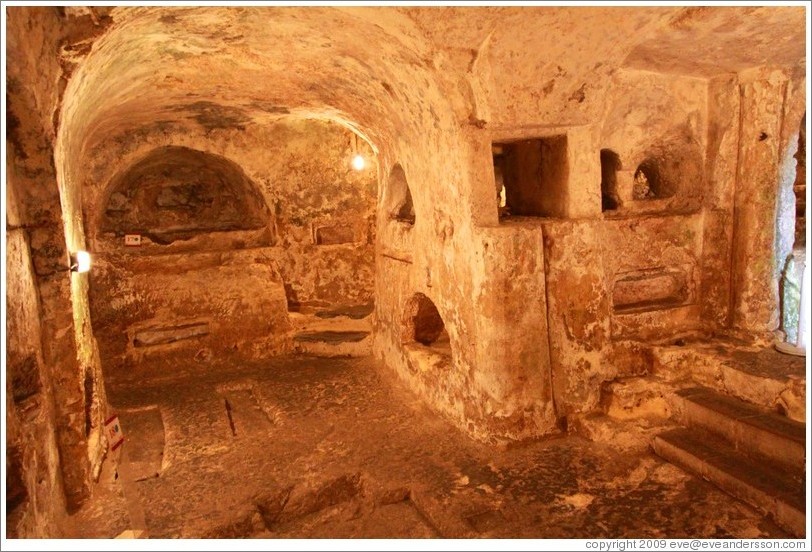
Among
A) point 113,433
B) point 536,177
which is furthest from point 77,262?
point 536,177

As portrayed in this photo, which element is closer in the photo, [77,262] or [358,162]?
[77,262]

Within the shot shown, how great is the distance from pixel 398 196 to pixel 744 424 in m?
3.98

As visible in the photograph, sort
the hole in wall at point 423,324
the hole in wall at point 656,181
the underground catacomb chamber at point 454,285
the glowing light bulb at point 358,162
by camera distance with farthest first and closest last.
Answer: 1. the glowing light bulb at point 358,162
2. the hole in wall at point 423,324
3. the hole in wall at point 656,181
4. the underground catacomb chamber at point 454,285

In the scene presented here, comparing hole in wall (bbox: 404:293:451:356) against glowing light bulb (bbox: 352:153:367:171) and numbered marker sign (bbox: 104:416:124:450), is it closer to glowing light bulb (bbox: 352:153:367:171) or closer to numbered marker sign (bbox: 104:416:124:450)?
glowing light bulb (bbox: 352:153:367:171)

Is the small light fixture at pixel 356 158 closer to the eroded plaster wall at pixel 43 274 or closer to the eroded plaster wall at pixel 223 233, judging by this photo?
the eroded plaster wall at pixel 223 233

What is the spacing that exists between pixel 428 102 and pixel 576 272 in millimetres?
1764

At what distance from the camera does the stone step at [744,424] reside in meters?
3.57

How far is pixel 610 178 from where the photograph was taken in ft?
17.8

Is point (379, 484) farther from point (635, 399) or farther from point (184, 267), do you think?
point (184, 267)

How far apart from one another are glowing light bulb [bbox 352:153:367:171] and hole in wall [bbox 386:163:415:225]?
1536mm

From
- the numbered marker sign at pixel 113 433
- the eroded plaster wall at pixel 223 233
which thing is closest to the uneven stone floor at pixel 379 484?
the numbered marker sign at pixel 113 433

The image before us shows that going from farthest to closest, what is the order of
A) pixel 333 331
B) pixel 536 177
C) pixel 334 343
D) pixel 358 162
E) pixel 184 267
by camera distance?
pixel 358 162, pixel 333 331, pixel 184 267, pixel 334 343, pixel 536 177

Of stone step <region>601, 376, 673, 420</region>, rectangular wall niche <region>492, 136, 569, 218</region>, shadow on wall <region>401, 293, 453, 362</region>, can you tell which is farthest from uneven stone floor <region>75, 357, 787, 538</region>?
rectangular wall niche <region>492, 136, 569, 218</region>

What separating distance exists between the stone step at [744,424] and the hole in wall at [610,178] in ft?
6.09
